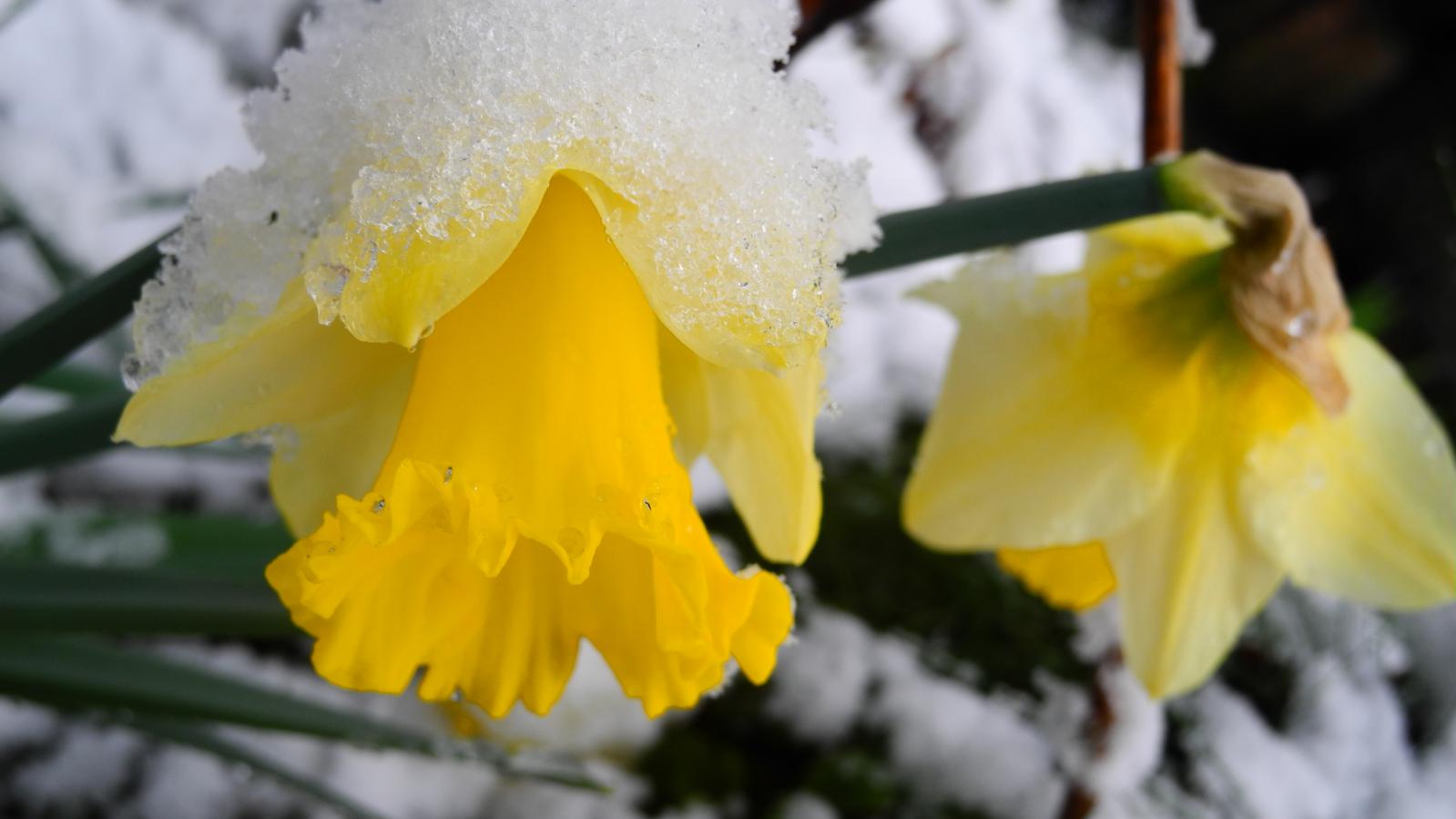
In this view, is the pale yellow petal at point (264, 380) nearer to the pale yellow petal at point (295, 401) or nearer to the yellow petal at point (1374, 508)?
the pale yellow petal at point (295, 401)

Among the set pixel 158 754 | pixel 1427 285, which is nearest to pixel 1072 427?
pixel 158 754

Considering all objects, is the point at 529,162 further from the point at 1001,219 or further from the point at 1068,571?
the point at 1068,571

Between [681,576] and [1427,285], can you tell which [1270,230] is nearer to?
[681,576]

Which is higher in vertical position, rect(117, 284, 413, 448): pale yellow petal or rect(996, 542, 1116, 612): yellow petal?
rect(117, 284, 413, 448): pale yellow petal

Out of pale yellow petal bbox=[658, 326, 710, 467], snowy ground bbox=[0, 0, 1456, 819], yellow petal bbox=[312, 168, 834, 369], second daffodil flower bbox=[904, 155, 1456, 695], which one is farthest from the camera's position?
snowy ground bbox=[0, 0, 1456, 819]

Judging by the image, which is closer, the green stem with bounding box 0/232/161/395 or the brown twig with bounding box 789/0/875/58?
the green stem with bounding box 0/232/161/395

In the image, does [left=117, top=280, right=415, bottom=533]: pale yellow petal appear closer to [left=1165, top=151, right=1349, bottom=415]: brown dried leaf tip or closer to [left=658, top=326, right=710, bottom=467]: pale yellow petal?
[left=658, top=326, right=710, bottom=467]: pale yellow petal

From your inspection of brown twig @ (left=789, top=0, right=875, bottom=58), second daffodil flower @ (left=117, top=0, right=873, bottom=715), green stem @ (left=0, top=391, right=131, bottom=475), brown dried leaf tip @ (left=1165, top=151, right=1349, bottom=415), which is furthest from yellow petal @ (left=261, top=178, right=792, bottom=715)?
brown twig @ (left=789, top=0, right=875, bottom=58)
